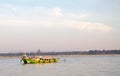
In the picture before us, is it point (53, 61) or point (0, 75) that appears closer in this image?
point (0, 75)

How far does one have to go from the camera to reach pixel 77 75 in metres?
48.7

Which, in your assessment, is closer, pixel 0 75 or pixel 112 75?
pixel 112 75

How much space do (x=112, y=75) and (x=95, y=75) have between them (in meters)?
2.53

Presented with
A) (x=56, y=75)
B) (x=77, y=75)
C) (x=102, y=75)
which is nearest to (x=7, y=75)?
(x=56, y=75)

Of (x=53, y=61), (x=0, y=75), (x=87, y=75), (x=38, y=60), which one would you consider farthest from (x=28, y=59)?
(x=87, y=75)

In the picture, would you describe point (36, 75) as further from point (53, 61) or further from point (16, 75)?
point (53, 61)

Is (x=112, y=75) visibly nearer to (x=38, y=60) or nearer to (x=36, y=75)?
(x=36, y=75)

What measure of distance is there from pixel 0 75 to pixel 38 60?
144 ft

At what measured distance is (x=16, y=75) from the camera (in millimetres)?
52500

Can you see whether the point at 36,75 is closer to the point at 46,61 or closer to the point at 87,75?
the point at 87,75

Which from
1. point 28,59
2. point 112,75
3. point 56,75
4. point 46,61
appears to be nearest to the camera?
point 112,75

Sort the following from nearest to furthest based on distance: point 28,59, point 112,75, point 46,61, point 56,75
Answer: point 112,75
point 56,75
point 28,59
point 46,61

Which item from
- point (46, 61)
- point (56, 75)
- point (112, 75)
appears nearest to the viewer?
point (112, 75)

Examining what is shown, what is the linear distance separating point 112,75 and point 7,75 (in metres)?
17.1
